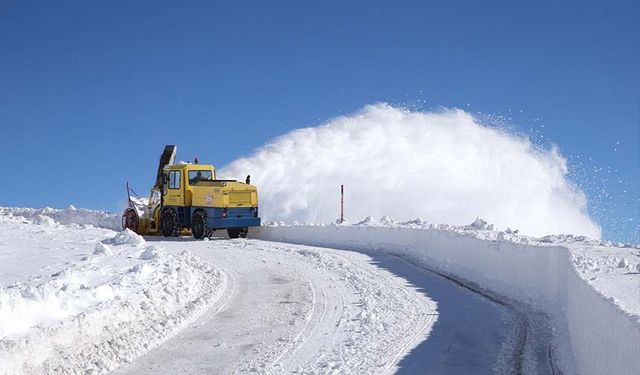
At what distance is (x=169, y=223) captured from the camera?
26.1 meters

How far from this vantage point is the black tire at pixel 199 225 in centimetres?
2498

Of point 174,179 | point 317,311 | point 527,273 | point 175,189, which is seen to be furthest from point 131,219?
point 527,273

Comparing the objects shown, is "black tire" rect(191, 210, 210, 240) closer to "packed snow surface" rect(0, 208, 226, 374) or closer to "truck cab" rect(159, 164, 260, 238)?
"truck cab" rect(159, 164, 260, 238)

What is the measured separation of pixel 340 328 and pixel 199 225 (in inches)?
632

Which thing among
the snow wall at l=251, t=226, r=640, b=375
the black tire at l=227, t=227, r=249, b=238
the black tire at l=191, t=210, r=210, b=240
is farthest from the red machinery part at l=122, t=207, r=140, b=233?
the snow wall at l=251, t=226, r=640, b=375

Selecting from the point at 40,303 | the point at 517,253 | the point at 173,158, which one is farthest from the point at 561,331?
the point at 173,158

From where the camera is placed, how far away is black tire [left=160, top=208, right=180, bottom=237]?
25.8m

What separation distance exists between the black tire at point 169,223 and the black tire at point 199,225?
32.4 inches

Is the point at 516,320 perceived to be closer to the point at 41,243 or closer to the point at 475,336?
the point at 475,336

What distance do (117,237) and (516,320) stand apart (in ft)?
31.7

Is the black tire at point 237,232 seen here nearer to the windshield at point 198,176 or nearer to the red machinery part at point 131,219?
the windshield at point 198,176

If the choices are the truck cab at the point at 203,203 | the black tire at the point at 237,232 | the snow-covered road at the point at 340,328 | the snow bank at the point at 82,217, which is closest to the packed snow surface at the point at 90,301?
the snow-covered road at the point at 340,328

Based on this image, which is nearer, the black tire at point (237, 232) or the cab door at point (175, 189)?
the cab door at point (175, 189)

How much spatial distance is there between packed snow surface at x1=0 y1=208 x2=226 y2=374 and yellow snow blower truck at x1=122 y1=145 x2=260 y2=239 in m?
8.81
